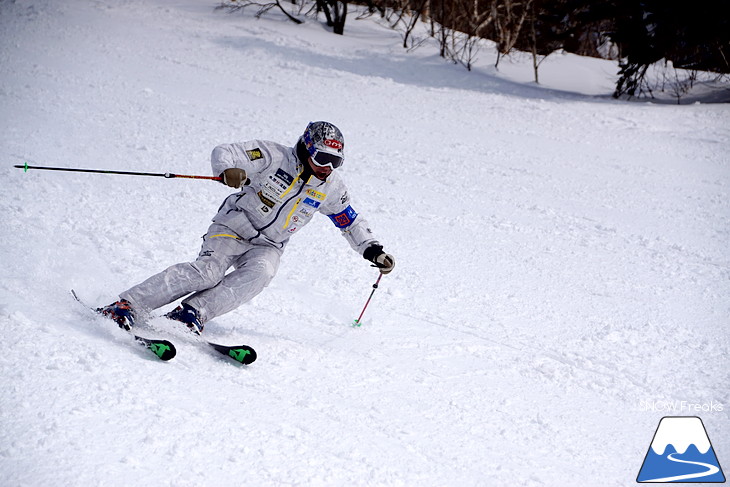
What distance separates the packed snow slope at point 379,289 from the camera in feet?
9.43

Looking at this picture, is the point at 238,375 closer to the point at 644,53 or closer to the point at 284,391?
the point at 284,391

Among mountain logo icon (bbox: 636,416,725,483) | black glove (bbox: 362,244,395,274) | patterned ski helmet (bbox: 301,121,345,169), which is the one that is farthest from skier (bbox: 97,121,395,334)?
mountain logo icon (bbox: 636,416,725,483)

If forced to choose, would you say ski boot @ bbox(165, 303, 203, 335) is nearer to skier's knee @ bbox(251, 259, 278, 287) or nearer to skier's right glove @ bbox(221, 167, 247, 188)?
skier's knee @ bbox(251, 259, 278, 287)

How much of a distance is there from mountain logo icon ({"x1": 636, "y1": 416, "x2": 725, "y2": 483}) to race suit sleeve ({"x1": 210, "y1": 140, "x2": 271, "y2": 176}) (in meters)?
2.81

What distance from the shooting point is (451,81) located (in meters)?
14.3

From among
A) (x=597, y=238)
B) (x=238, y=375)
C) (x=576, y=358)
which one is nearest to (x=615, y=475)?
(x=576, y=358)

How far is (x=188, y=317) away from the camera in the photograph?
12.1ft

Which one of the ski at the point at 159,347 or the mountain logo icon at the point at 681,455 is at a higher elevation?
the ski at the point at 159,347

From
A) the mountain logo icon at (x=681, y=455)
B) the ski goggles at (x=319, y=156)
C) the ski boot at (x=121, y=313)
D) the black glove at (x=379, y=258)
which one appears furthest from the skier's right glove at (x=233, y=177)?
the mountain logo icon at (x=681, y=455)

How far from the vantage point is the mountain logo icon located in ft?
10.9

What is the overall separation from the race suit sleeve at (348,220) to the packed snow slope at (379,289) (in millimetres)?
686

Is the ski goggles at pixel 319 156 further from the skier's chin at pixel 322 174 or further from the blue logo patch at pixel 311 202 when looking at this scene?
the blue logo patch at pixel 311 202

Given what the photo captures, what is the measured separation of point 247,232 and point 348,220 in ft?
2.41

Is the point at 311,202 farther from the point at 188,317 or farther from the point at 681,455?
the point at 681,455
